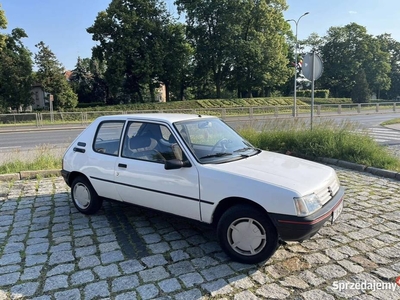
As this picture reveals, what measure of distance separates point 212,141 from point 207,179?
0.92 m

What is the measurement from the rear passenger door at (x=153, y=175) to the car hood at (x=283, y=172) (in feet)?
1.48

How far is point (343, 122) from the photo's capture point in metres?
9.52

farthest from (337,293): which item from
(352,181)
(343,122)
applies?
(343,122)

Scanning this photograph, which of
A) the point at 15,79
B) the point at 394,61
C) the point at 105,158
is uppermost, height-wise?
the point at 394,61

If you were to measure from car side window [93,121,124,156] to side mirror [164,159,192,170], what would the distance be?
117 centimetres

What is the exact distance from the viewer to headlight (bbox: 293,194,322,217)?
3.04 metres

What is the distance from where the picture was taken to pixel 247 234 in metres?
3.32

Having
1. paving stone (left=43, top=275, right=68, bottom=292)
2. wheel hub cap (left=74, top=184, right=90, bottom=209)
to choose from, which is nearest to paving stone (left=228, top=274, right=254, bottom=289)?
paving stone (left=43, top=275, right=68, bottom=292)

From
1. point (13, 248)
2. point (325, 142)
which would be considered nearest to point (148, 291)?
point (13, 248)

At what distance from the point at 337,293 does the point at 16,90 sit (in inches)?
1543

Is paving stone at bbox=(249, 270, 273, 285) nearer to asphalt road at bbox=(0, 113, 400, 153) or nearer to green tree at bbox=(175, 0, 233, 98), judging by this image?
asphalt road at bbox=(0, 113, 400, 153)

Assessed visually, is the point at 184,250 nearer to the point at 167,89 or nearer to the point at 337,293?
the point at 337,293

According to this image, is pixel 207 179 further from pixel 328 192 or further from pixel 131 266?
pixel 328 192

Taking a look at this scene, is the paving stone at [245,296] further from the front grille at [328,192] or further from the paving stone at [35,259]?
the paving stone at [35,259]
